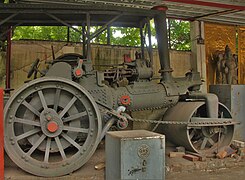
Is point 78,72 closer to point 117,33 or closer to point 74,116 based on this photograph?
point 74,116

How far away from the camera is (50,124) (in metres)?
4.73

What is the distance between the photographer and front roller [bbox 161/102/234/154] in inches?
221

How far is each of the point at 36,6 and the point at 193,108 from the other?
10.8 feet

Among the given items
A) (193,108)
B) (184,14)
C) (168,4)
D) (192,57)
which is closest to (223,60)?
(192,57)

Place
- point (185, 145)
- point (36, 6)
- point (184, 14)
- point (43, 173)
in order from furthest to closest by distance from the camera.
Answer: point (184, 14), point (185, 145), point (36, 6), point (43, 173)

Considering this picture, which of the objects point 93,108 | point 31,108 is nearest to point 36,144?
point 31,108

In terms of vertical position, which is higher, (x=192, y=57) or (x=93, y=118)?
(x=192, y=57)

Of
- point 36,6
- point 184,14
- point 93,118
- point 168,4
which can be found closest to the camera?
point 93,118

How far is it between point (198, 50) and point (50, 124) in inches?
210

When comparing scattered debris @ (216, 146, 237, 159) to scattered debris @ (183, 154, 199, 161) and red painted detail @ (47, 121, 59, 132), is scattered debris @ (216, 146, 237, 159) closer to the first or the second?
scattered debris @ (183, 154, 199, 161)

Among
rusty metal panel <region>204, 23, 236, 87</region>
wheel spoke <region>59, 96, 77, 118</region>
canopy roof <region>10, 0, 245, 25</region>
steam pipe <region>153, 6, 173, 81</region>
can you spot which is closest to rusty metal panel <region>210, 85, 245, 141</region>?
steam pipe <region>153, 6, 173, 81</region>

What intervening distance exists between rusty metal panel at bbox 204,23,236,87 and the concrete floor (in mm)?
3819

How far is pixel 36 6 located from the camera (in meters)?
5.38

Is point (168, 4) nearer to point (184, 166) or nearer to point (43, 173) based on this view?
point (184, 166)
